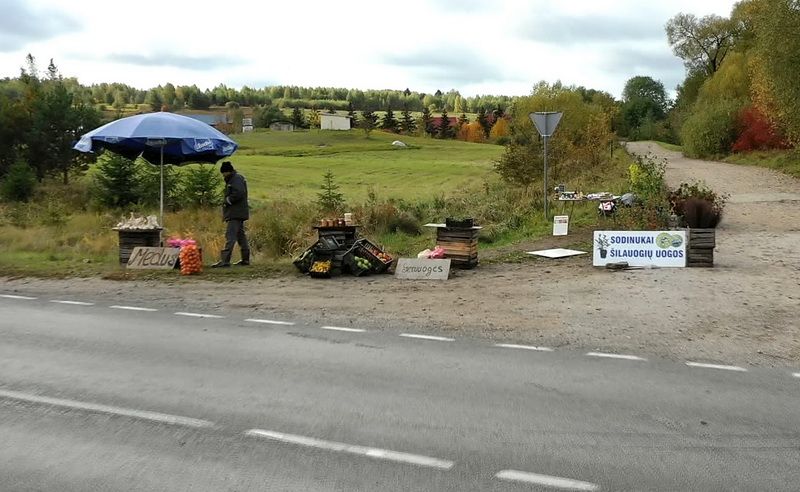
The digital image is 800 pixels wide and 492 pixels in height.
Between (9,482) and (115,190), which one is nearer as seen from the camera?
(9,482)

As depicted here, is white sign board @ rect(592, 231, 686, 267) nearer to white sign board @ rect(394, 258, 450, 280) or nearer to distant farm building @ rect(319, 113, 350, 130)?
white sign board @ rect(394, 258, 450, 280)

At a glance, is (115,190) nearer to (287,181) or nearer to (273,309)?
(273,309)

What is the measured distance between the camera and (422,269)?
12523 mm

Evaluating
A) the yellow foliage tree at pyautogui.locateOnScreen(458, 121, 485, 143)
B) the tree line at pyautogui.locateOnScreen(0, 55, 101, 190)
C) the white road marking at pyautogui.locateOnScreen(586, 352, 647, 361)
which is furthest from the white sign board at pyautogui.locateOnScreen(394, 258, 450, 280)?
the yellow foliage tree at pyautogui.locateOnScreen(458, 121, 485, 143)

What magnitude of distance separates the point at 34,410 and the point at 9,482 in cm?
147

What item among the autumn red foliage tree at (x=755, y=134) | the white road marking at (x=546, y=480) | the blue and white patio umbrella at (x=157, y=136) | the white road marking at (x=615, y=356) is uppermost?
the autumn red foliage tree at (x=755, y=134)

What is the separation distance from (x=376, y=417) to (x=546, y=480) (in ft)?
5.30

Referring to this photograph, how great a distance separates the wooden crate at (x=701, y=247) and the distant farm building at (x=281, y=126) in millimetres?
144270

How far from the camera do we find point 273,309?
998 centimetres

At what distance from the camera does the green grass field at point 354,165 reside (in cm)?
5260

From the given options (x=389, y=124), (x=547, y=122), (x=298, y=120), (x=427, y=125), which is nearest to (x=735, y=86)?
(x=547, y=122)

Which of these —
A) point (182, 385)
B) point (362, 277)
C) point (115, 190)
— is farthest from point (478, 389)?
point (115, 190)

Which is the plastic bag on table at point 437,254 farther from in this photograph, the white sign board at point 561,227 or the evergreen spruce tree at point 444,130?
A: the evergreen spruce tree at point 444,130

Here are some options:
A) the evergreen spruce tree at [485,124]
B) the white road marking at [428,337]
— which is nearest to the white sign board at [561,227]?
the white road marking at [428,337]
